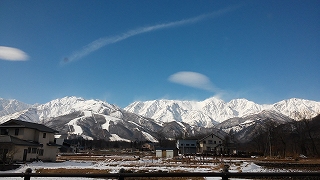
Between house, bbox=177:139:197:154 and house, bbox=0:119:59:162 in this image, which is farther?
house, bbox=177:139:197:154

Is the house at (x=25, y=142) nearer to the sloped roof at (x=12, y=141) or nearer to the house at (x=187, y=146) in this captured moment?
the sloped roof at (x=12, y=141)

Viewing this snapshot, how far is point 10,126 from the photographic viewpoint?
49.9m

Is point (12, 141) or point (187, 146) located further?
point (187, 146)

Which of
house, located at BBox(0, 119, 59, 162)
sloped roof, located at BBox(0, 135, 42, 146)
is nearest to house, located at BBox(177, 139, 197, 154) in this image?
Result: house, located at BBox(0, 119, 59, 162)

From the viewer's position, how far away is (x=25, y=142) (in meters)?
47.1

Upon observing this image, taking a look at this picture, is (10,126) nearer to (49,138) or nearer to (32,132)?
(32,132)

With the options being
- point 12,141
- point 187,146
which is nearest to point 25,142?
point 12,141

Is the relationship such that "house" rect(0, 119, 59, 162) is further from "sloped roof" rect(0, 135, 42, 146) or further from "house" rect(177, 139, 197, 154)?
"house" rect(177, 139, 197, 154)

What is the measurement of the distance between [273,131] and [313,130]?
1198cm

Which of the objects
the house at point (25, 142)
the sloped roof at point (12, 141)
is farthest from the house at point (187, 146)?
the sloped roof at point (12, 141)

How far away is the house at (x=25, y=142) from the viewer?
1661 inches

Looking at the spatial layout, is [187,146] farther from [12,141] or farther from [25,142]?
[12,141]

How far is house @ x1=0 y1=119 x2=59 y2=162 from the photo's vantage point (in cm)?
4219

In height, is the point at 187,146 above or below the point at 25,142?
below
